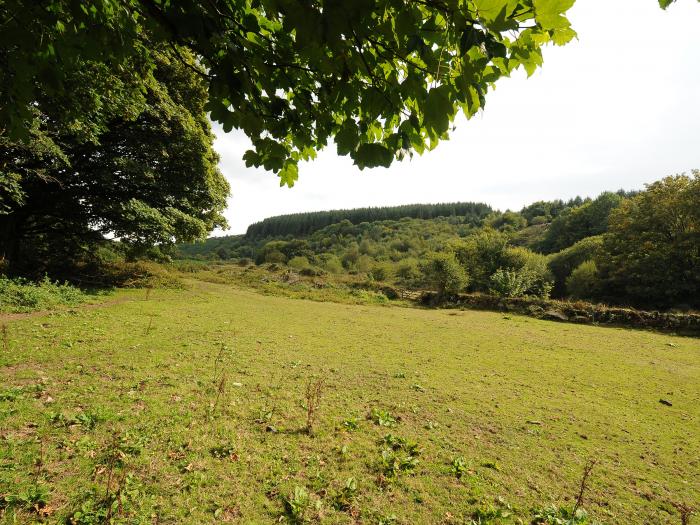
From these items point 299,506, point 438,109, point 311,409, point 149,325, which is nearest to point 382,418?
point 311,409

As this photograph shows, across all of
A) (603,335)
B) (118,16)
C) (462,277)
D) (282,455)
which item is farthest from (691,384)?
(462,277)

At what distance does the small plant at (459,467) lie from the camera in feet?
13.2

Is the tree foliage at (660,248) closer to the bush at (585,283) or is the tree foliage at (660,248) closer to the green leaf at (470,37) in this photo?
the bush at (585,283)

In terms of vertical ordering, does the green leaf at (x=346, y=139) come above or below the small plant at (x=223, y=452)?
above

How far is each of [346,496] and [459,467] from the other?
1.57m

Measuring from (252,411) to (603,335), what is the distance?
16641mm

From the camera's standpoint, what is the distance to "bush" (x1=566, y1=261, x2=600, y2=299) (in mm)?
33219

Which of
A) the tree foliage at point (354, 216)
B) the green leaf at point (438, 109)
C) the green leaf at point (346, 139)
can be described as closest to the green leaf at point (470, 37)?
the green leaf at point (438, 109)

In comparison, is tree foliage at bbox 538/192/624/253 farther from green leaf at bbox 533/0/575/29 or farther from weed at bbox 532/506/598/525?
green leaf at bbox 533/0/575/29

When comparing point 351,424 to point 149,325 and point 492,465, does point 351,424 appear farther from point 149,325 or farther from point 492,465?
point 149,325

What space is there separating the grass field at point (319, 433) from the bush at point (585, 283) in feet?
92.2

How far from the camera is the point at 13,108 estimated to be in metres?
3.20

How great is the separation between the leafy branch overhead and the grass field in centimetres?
349

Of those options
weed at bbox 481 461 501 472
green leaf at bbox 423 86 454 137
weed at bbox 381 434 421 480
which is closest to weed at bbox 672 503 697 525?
weed at bbox 481 461 501 472
